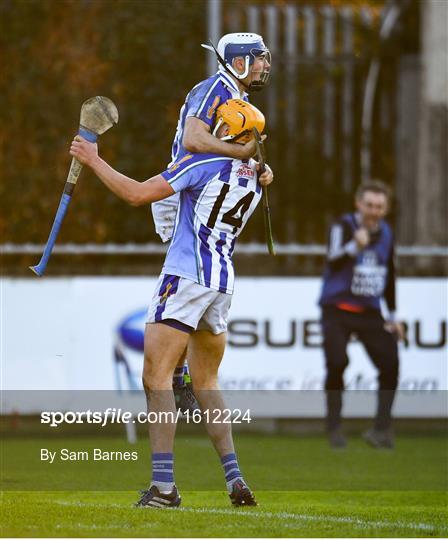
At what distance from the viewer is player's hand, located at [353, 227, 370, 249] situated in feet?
38.9

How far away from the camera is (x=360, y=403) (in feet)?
43.3

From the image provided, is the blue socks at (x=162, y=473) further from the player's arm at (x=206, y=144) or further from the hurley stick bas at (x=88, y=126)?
the player's arm at (x=206, y=144)

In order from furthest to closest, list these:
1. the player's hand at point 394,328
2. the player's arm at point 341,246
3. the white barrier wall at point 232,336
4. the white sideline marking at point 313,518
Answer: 1. the white barrier wall at point 232,336
2. the player's hand at point 394,328
3. the player's arm at point 341,246
4. the white sideline marking at point 313,518

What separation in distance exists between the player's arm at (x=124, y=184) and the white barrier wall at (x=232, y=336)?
562 centimetres

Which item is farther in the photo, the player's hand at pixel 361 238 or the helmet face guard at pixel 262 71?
the player's hand at pixel 361 238

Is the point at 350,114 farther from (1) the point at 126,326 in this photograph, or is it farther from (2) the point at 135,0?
(1) the point at 126,326

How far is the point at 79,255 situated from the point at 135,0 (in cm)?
322

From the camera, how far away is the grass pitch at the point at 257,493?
22.4 ft

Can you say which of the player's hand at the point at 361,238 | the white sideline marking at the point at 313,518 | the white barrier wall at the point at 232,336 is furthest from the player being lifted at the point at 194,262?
the white barrier wall at the point at 232,336

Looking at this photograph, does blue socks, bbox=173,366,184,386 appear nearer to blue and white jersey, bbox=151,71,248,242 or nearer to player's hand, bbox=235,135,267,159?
blue and white jersey, bbox=151,71,248,242

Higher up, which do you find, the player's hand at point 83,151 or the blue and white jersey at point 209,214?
the player's hand at point 83,151

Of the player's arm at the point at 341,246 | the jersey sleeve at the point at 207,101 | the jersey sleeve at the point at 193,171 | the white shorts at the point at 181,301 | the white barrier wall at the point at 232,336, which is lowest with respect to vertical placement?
the white barrier wall at the point at 232,336

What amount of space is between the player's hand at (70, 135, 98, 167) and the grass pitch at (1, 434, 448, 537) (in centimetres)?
163

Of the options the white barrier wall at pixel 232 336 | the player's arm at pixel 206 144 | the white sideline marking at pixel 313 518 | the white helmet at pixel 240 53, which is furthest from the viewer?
the white barrier wall at pixel 232 336
